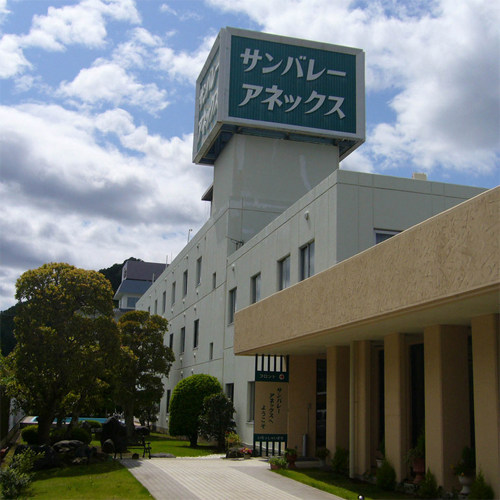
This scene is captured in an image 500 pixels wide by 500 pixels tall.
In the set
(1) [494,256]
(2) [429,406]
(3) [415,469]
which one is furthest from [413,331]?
(1) [494,256]

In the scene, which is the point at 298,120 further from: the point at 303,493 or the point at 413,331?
the point at 303,493

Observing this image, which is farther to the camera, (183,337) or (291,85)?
(183,337)

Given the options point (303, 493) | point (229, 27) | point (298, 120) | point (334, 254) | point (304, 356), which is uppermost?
point (229, 27)

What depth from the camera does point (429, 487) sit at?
40.1ft

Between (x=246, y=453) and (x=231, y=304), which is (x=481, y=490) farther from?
(x=231, y=304)

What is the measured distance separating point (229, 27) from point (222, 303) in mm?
14230

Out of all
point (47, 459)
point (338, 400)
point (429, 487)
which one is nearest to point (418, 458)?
point (429, 487)

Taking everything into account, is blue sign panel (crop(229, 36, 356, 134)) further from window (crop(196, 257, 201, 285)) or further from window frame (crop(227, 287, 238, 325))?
window (crop(196, 257, 201, 285))

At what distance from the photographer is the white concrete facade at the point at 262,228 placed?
18484mm

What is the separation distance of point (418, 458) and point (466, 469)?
162cm

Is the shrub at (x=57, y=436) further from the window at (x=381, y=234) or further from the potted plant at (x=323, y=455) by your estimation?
the window at (x=381, y=234)

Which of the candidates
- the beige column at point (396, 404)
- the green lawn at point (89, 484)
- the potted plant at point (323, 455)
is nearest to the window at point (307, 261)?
the potted plant at point (323, 455)

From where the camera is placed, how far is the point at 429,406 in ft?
41.7

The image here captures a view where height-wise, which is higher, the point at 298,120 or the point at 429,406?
the point at 298,120
